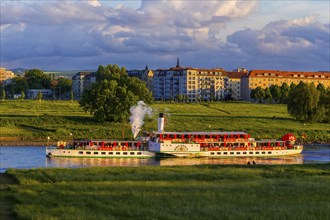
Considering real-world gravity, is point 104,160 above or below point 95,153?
below

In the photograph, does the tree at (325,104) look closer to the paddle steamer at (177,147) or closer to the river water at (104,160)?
the river water at (104,160)

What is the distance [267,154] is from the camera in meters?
89.4

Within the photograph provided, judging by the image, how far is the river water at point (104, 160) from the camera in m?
69.9

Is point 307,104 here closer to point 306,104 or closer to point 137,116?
point 306,104

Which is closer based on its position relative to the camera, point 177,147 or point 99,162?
point 99,162

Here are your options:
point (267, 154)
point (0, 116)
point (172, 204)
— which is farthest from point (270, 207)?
point (0, 116)

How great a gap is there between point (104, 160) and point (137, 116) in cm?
2774

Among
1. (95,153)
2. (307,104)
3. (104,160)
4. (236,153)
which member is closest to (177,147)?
(236,153)

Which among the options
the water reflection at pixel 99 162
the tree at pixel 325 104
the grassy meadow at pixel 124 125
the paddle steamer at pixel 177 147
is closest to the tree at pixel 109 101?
the grassy meadow at pixel 124 125

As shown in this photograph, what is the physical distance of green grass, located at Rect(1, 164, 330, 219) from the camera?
3027 cm

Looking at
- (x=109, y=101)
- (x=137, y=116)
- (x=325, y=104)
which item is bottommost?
(x=137, y=116)

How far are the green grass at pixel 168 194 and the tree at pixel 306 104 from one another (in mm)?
76948

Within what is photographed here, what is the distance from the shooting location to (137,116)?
106 metres

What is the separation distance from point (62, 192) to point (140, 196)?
17.2 feet
